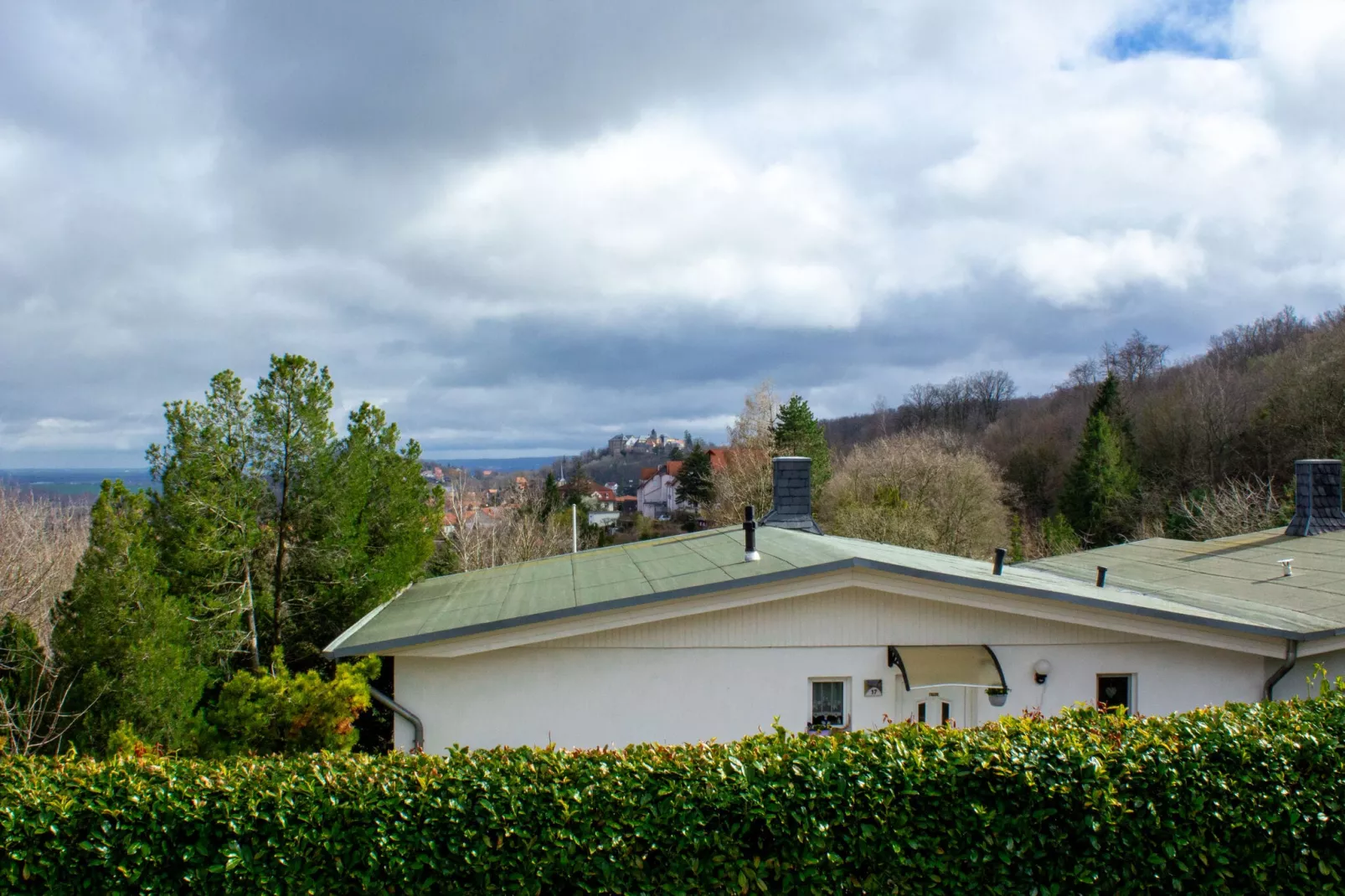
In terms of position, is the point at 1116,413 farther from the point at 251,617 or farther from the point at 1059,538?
the point at 251,617

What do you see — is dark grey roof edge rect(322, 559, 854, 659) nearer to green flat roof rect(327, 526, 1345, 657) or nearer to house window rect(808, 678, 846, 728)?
green flat roof rect(327, 526, 1345, 657)

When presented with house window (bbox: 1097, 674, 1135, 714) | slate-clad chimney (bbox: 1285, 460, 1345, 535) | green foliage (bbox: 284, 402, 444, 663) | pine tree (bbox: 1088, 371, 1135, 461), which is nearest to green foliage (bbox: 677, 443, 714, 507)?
pine tree (bbox: 1088, 371, 1135, 461)

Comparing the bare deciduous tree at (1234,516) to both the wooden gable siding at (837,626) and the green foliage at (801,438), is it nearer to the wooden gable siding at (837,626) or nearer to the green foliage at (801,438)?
the green foliage at (801,438)

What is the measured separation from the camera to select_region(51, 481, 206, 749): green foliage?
25.2 ft

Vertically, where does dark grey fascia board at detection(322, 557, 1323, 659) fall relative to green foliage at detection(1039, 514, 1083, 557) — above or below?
above

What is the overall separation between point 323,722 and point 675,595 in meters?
3.73

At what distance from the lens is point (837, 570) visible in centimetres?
816

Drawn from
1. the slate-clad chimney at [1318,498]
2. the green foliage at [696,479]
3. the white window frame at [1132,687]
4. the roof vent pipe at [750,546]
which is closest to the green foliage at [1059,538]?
the slate-clad chimney at [1318,498]

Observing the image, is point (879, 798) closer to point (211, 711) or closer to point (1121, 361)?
point (211, 711)

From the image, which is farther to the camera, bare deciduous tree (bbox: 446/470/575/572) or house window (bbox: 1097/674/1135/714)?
bare deciduous tree (bbox: 446/470/575/572)

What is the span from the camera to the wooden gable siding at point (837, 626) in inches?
332

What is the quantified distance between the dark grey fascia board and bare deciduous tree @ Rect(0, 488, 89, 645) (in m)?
9.47

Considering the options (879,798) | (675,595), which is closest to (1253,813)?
(879,798)

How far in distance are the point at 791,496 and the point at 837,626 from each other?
195 inches
